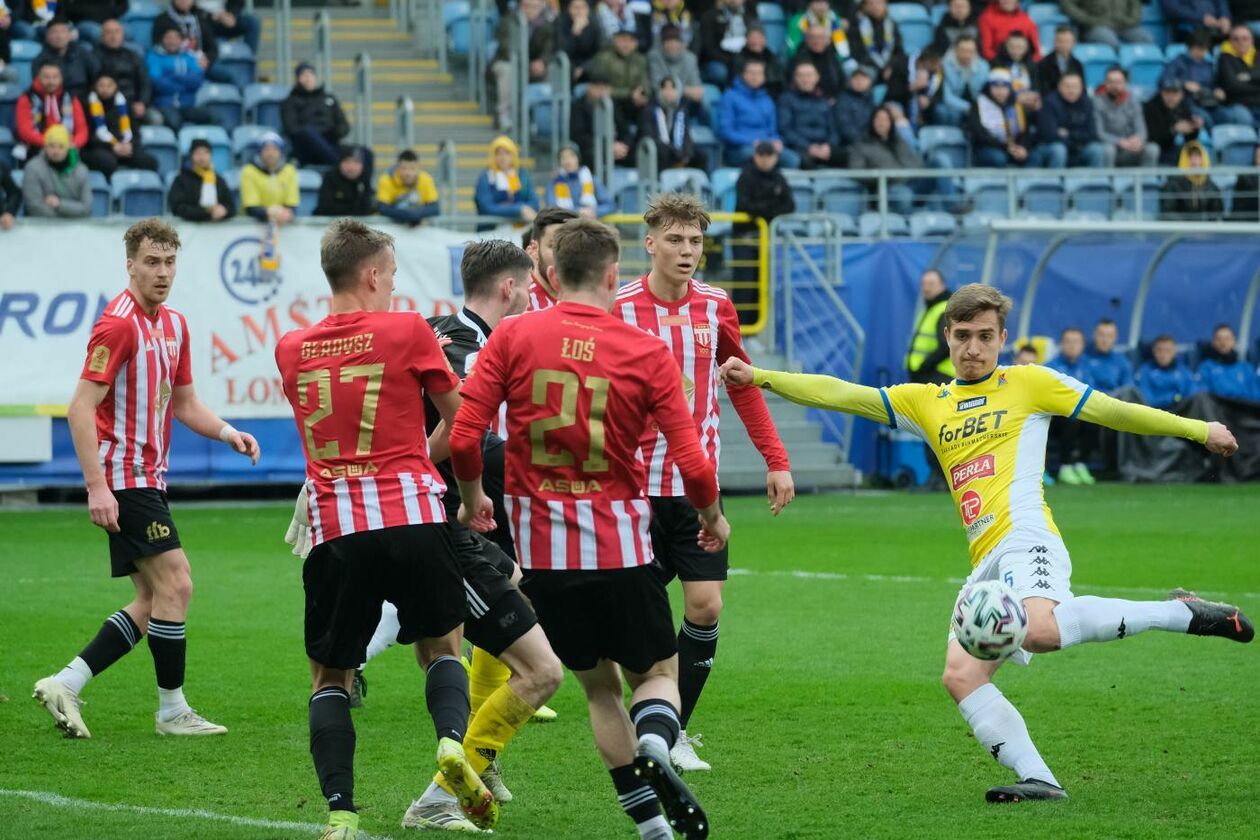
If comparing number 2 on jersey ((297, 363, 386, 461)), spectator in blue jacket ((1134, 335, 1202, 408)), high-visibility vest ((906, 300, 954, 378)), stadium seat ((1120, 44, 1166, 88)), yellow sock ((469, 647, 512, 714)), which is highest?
stadium seat ((1120, 44, 1166, 88))

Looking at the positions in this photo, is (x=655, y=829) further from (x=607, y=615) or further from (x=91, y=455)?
(x=91, y=455)

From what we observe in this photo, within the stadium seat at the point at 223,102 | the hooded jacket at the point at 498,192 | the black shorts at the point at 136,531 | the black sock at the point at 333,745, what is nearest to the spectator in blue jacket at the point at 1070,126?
the hooded jacket at the point at 498,192

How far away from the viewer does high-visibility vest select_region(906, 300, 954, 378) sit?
734 inches

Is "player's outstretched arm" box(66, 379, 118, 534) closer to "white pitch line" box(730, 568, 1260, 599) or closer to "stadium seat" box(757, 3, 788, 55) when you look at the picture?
"white pitch line" box(730, 568, 1260, 599)

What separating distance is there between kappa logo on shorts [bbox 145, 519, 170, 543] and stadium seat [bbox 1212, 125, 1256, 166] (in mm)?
19516

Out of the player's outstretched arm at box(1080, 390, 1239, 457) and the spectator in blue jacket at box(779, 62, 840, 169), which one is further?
the spectator in blue jacket at box(779, 62, 840, 169)

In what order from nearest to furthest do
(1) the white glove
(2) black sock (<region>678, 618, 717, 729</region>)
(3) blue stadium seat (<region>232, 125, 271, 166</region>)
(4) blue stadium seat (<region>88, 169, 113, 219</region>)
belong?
(1) the white glove < (2) black sock (<region>678, 618, 717, 729</region>) < (4) blue stadium seat (<region>88, 169, 113, 219</region>) < (3) blue stadium seat (<region>232, 125, 271, 166</region>)

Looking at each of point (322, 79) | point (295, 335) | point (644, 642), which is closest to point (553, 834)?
point (644, 642)

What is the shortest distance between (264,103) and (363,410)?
662 inches

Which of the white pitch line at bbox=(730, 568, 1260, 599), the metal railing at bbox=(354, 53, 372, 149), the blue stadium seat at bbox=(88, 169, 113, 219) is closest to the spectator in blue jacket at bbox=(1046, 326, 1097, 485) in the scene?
the white pitch line at bbox=(730, 568, 1260, 599)

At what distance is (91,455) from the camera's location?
24.7 ft

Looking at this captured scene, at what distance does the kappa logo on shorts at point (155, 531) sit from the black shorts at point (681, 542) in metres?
2.16

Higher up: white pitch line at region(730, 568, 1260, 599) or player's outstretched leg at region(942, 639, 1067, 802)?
player's outstretched leg at region(942, 639, 1067, 802)

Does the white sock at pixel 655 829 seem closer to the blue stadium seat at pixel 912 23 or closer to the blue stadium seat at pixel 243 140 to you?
the blue stadium seat at pixel 243 140
